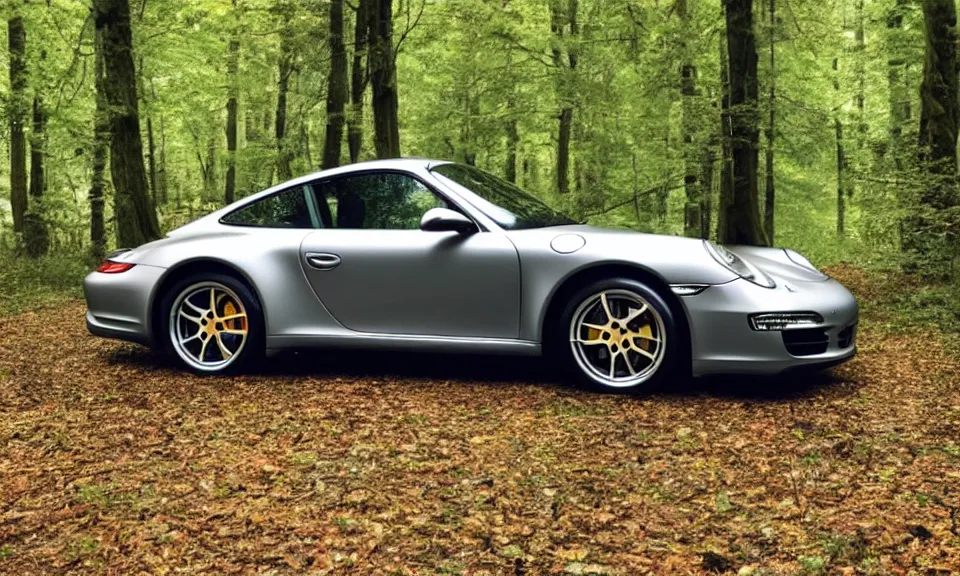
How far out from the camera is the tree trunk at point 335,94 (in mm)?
13547

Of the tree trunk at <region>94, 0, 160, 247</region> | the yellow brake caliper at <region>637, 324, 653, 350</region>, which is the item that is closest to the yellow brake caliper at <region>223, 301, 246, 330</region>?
the yellow brake caliper at <region>637, 324, 653, 350</region>

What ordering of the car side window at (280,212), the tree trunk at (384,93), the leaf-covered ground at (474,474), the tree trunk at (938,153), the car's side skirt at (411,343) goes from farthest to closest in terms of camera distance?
the tree trunk at (384,93)
the tree trunk at (938,153)
the car side window at (280,212)
the car's side skirt at (411,343)
the leaf-covered ground at (474,474)

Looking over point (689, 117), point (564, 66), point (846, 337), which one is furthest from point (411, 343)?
point (564, 66)

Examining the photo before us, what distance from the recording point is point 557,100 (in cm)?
1531

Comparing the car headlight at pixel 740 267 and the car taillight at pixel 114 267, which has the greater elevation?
the car taillight at pixel 114 267

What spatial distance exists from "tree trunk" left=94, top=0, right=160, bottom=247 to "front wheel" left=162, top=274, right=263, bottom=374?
523 cm

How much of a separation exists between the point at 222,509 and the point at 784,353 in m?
3.02

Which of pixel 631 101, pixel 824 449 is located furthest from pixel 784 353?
pixel 631 101

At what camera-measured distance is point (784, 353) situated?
411cm

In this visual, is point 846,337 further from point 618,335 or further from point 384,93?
point 384,93

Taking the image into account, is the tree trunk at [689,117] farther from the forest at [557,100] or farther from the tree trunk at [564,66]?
the tree trunk at [564,66]

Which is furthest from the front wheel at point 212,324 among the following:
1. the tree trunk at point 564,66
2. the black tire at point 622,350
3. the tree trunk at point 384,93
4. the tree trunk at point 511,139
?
the tree trunk at point 511,139

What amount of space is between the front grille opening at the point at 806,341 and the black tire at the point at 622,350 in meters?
0.57

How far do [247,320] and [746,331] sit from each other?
3.16 metres
